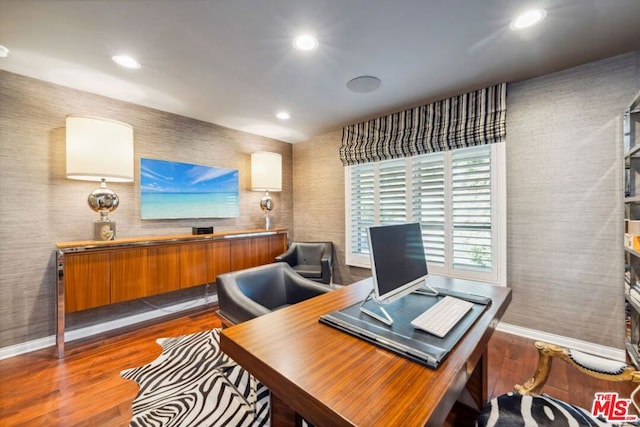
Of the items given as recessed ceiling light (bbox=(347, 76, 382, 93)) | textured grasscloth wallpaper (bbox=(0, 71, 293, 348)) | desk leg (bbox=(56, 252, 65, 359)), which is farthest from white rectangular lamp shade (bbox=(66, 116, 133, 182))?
recessed ceiling light (bbox=(347, 76, 382, 93))

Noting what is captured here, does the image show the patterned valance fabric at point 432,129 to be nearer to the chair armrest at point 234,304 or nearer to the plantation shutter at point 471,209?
the plantation shutter at point 471,209

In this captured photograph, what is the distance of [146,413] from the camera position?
1592 millimetres

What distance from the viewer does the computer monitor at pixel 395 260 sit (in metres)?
1.14

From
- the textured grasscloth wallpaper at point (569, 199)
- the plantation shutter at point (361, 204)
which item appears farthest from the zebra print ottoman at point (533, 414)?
the plantation shutter at point (361, 204)

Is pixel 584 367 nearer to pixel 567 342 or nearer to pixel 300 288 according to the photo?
pixel 300 288

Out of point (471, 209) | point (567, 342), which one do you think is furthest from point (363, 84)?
point (567, 342)

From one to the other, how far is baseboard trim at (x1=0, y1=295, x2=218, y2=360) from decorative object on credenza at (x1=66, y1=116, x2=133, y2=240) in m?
0.97

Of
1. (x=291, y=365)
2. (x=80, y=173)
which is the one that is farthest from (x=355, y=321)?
(x=80, y=173)

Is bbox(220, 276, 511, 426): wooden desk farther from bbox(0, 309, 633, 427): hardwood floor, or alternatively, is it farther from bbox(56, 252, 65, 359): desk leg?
bbox(56, 252, 65, 359): desk leg

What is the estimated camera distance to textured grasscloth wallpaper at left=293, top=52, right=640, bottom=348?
2109mm

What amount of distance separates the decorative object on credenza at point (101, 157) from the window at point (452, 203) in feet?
8.34

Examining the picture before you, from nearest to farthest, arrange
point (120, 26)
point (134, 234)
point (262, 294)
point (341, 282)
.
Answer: point (120, 26)
point (262, 294)
point (134, 234)
point (341, 282)

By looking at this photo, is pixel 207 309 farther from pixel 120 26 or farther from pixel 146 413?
pixel 120 26

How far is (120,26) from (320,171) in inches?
114
